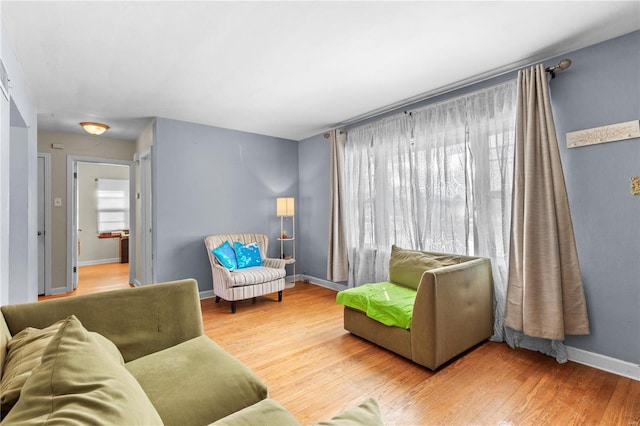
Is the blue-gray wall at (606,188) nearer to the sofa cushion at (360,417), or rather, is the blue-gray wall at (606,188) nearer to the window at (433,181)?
the window at (433,181)

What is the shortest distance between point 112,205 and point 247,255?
570 centimetres

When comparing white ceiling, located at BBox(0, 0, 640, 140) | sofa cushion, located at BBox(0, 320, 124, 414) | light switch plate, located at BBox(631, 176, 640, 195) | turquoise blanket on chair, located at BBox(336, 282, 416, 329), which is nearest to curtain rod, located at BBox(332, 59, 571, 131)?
white ceiling, located at BBox(0, 0, 640, 140)

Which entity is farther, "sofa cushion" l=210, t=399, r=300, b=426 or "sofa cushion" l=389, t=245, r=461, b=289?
"sofa cushion" l=389, t=245, r=461, b=289

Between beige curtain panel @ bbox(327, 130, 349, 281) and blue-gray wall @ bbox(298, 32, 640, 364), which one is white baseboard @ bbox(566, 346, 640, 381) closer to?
blue-gray wall @ bbox(298, 32, 640, 364)

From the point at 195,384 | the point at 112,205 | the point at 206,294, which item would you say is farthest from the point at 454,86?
the point at 112,205

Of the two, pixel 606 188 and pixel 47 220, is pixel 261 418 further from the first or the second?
pixel 47 220

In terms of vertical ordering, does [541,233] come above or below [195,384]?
above

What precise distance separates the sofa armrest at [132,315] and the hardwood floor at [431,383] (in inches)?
33.7

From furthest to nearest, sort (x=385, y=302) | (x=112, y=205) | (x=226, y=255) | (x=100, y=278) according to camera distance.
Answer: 1. (x=112, y=205)
2. (x=100, y=278)
3. (x=226, y=255)
4. (x=385, y=302)

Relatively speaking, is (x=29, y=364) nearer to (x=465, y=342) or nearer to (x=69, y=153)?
(x=465, y=342)

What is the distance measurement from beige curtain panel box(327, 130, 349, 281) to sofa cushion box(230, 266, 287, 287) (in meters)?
0.82

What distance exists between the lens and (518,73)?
2666 mm

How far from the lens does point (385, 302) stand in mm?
2684

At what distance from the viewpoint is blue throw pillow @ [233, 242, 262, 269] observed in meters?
4.15
